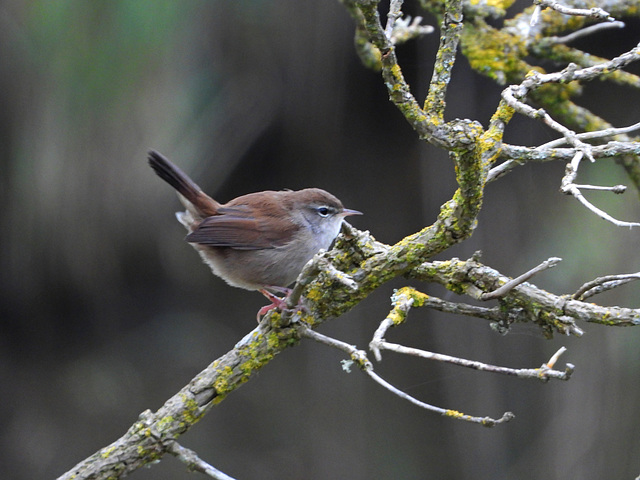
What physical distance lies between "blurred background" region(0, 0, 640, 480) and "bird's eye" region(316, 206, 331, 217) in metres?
1.06

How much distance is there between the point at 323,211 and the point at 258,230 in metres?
0.34

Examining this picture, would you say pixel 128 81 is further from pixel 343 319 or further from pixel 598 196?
pixel 598 196

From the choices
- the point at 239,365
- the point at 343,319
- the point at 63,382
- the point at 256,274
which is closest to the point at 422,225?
the point at 343,319

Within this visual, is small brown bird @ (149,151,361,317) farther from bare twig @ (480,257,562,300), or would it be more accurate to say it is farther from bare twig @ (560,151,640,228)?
bare twig @ (560,151,640,228)

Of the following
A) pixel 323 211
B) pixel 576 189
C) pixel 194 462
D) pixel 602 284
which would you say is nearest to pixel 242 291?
pixel 323 211

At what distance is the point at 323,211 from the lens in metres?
3.29

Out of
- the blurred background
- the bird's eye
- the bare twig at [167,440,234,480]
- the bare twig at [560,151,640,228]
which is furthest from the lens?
the blurred background

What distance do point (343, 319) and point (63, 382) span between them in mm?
Answer: 2085

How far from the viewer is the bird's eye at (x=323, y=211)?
3283 mm

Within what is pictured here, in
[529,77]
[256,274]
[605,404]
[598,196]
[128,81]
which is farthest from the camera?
[605,404]

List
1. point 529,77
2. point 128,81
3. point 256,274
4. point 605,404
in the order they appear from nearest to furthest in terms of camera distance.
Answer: point 529,77, point 256,274, point 128,81, point 605,404

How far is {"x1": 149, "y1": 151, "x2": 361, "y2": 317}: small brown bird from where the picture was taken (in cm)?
308

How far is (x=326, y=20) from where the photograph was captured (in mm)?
4195

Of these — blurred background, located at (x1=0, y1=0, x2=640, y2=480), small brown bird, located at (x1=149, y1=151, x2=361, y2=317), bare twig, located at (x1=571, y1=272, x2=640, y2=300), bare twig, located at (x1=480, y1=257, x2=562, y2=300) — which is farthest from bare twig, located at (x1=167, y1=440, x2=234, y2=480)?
blurred background, located at (x1=0, y1=0, x2=640, y2=480)
